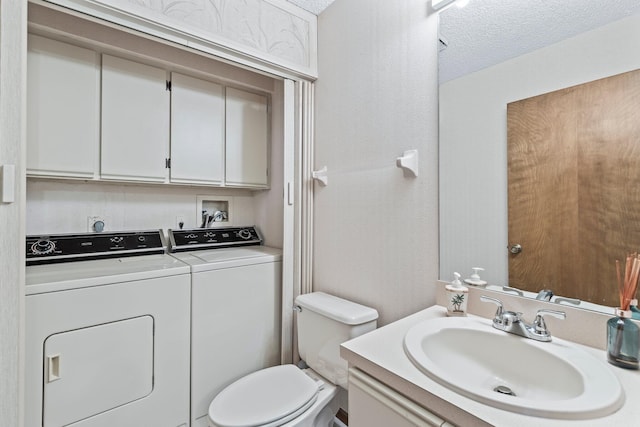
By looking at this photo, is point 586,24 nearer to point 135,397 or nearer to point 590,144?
point 590,144

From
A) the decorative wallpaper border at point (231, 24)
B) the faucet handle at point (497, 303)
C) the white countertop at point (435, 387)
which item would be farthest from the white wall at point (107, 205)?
the faucet handle at point (497, 303)

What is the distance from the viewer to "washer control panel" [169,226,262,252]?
6.64ft

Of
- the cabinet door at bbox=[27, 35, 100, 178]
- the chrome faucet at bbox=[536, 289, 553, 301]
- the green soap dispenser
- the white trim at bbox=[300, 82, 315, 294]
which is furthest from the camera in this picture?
the white trim at bbox=[300, 82, 315, 294]

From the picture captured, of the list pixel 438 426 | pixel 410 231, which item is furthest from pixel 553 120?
pixel 438 426

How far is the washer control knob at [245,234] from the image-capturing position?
7.67 feet

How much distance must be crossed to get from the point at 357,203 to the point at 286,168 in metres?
0.55

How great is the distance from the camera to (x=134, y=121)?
177 cm

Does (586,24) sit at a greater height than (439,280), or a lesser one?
greater

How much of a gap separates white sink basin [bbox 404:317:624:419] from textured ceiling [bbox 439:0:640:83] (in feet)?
3.29

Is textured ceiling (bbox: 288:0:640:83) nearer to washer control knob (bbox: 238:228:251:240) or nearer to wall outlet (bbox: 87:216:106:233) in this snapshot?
washer control knob (bbox: 238:228:251:240)

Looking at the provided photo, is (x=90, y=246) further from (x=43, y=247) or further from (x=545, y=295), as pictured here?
(x=545, y=295)

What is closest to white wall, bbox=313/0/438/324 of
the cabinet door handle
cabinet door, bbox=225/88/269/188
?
cabinet door, bbox=225/88/269/188

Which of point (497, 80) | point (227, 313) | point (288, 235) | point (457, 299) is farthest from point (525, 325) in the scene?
point (227, 313)

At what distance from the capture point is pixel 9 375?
1.03m
